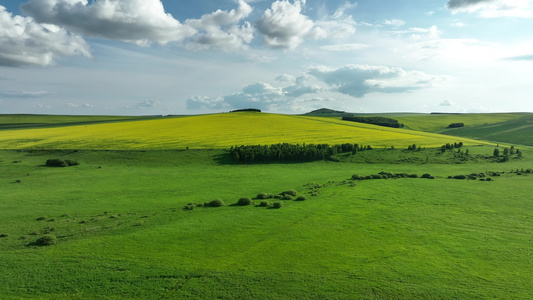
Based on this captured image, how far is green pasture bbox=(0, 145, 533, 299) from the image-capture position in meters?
22.5

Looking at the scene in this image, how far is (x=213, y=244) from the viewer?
29.9 meters

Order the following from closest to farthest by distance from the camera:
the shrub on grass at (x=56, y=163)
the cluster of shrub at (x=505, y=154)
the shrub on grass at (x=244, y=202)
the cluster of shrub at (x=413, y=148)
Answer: the shrub on grass at (x=244, y=202) < the shrub on grass at (x=56, y=163) < the cluster of shrub at (x=505, y=154) < the cluster of shrub at (x=413, y=148)

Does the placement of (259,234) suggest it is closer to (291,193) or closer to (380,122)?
(291,193)

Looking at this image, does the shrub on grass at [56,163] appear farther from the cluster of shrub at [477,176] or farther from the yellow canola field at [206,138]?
the cluster of shrub at [477,176]

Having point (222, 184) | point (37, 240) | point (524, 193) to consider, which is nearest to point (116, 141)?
point (222, 184)

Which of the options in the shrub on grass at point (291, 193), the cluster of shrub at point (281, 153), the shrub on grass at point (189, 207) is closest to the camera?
the shrub on grass at point (189, 207)

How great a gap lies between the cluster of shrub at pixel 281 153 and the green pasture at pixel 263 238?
16.6 meters

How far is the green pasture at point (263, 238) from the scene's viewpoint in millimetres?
22516

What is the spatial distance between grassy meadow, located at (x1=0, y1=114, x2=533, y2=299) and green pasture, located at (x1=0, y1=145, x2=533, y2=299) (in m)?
0.16

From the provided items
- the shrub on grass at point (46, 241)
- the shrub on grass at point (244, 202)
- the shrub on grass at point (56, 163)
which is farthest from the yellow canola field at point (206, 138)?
the shrub on grass at point (46, 241)

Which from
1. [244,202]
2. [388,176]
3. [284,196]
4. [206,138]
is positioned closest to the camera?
[244,202]

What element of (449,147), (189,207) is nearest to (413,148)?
(449,147)

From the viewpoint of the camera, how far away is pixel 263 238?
31.5 metres

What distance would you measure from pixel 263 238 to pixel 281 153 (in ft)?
164
